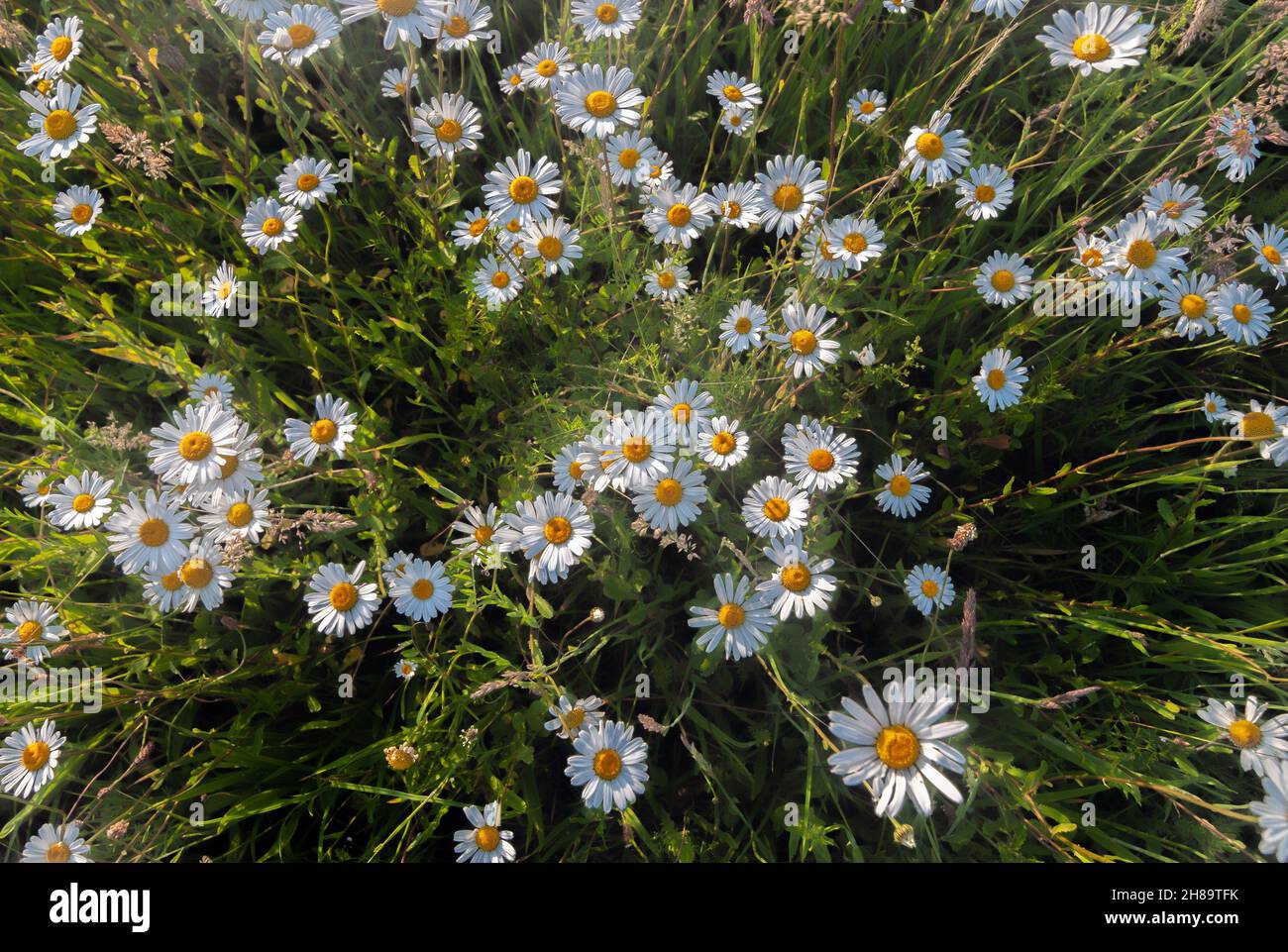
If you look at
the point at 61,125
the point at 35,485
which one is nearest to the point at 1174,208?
the point at 61,125

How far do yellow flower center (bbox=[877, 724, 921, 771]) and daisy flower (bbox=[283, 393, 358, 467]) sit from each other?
2085 mm

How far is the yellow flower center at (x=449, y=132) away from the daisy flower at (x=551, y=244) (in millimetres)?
494

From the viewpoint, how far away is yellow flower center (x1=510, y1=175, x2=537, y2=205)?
9.70 feet

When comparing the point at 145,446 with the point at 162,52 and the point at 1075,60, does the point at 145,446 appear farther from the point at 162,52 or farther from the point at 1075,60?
the point at 1075,60

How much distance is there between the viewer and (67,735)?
283cm

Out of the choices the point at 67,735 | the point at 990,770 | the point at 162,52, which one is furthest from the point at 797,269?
the point at 67,735

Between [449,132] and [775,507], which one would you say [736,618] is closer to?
[775,507]

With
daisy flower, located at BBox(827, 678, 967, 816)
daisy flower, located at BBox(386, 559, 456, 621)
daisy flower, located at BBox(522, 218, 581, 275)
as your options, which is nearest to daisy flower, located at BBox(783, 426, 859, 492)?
daisy flower, located at BBox(827, 678, 967, 816)

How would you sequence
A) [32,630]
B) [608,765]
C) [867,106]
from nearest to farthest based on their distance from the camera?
1. [608,765]
2. [32,630]
3. [867,106]

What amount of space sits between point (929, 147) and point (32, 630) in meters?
3.76

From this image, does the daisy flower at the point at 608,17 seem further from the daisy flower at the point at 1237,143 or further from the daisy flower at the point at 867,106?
the daisy flower at the point at 1237,143

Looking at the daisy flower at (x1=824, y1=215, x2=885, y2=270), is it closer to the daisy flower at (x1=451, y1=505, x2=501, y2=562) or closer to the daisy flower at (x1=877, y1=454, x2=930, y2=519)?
the daisy flower at (x1=877, y1=454, x2=930, y2=519)

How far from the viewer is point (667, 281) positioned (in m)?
2.95

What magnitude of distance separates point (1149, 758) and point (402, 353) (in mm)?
3383
